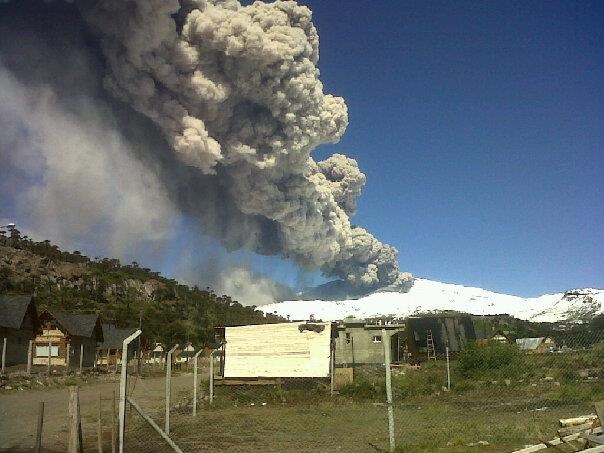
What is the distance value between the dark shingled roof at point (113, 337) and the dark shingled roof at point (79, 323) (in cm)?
816

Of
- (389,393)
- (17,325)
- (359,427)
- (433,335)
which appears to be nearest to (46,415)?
(359,427)

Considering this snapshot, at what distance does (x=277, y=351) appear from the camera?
955 inches

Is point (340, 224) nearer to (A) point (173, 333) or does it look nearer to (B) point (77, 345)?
(A) point (173, 333)

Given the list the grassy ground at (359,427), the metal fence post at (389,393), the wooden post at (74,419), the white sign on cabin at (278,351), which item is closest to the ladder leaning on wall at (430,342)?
the white sign on cabin at (278,351)

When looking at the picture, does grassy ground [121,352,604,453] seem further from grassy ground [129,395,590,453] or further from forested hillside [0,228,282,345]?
forested hillside [0,228,282,345]

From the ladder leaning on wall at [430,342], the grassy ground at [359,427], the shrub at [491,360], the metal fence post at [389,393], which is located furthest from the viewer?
the ladder leaning on wall at [430,342]

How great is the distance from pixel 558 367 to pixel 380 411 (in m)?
16.5

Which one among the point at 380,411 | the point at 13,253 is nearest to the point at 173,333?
the point at 13,253

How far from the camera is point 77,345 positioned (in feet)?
141

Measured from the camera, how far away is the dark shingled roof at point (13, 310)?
35.0 metres

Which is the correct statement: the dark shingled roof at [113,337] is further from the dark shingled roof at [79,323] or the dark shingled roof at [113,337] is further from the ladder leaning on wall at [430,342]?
the ladder leaning on wall at [430,342]

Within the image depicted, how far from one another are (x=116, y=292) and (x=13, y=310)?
53784 millimetres

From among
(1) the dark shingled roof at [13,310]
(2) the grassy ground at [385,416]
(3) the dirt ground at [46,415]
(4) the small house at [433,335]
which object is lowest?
(3) the dirt ground at [46,415]

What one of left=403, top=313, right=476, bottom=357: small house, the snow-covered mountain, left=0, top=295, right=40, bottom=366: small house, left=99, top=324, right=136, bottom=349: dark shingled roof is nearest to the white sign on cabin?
left=0, top=295, right=40, bottom=366: small house
